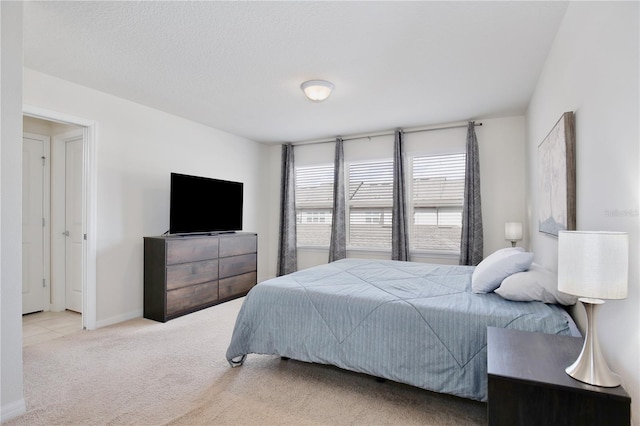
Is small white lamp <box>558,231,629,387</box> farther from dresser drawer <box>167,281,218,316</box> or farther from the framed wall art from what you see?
dresser drawer <box>167,281,218,316</box>

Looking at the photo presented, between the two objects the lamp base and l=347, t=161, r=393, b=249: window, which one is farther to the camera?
l=347, t=161, r=393, b=249: window

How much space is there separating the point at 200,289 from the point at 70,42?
2755 mm

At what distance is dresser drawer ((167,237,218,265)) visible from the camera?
12.1ft

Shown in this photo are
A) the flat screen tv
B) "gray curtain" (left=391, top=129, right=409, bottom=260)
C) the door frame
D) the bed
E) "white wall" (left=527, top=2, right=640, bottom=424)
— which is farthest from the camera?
"gray curtain" (left=391, top=129, right=409, bottom=260)

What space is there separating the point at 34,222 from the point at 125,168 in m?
1.43

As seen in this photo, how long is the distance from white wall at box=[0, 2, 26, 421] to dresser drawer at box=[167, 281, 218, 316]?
5.82 feet

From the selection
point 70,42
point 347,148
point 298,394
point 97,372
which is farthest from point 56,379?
point 347,148

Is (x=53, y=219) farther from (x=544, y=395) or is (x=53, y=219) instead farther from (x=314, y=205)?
(x=544, y=395)

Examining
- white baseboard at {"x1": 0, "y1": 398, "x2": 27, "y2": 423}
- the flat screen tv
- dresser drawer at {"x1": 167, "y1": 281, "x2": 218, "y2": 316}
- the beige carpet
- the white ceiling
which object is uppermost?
the white ceiling

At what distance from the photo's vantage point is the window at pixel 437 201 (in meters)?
4.57

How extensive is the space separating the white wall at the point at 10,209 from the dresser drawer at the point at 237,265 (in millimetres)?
2500

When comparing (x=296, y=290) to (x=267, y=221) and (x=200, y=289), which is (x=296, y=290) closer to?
(x=200, y=289)

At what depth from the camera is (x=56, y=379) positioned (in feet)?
7.66

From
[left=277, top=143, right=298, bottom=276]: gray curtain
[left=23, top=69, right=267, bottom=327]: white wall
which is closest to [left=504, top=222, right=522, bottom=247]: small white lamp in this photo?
[left=277, top=143, right=298, bottom=276]: gray curtain
